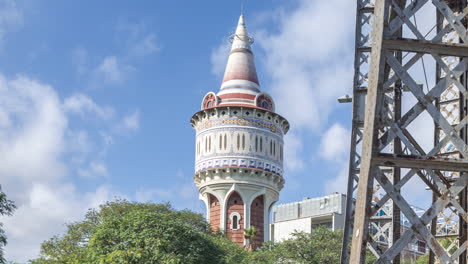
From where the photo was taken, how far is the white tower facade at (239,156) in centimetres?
6131

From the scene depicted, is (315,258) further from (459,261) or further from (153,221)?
(459,261)

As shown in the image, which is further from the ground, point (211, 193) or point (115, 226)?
point (211, 193)

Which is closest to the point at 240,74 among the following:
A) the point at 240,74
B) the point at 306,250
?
the point at 240,74

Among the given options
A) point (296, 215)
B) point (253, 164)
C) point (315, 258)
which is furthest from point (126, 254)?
point (296, 215)

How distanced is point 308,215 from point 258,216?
83.0 ft

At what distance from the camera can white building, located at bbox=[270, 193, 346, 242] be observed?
→ 85125mm

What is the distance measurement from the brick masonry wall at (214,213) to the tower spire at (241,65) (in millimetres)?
10351

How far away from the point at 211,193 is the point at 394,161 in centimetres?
5766

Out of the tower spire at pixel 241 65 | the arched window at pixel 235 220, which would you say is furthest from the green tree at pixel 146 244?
the tower spire at pixel 241 65

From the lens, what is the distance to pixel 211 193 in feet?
207

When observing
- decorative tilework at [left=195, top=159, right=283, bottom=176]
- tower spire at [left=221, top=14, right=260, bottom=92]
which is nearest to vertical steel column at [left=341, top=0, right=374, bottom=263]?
decorative tilework at [left=195, top=159, right=283, bottom=176]

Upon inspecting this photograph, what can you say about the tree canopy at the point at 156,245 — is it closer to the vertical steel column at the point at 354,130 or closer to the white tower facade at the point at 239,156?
the white tower facade at the point at 239,156

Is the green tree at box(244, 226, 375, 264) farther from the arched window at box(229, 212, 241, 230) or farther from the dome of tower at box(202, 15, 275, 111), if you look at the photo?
the dome of tower at box(202, 15, 275, 111)

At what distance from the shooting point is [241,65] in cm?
6612
